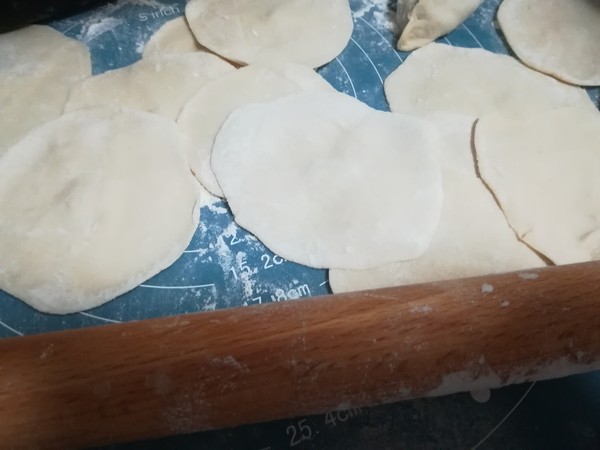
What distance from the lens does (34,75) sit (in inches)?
46.2

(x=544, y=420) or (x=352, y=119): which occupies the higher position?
(x=352, y=119)

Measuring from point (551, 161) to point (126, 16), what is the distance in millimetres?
949

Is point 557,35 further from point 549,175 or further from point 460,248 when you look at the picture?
point 460,248

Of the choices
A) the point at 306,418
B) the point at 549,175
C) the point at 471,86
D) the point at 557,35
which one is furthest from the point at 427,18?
the point at 306,418

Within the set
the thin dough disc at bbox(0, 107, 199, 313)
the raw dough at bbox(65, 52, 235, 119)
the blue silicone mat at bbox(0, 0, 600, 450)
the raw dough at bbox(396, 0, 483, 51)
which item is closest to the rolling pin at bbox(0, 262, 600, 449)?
the blue silicone mat at bbox(0, 0, 600, 450)

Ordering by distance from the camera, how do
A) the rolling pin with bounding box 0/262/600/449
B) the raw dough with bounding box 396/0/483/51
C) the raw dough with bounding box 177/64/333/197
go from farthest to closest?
1. the raw dough with bounding box 396/0/483/51
2. the raw dough with bounding box 177/64/333/197
3. the rolling pin with bounding box 0/262/600/449

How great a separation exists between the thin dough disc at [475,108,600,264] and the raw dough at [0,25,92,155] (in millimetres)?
814

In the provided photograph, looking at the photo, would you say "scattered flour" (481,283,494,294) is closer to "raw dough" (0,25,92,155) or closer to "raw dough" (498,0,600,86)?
"raw dough" (498,0,600,86)

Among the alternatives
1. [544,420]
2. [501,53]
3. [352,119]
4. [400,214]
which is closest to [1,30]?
[352,119]

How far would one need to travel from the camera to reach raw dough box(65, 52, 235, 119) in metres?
1.15

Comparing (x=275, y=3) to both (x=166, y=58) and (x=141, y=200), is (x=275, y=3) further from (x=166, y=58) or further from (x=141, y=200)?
(x=141, y=200)

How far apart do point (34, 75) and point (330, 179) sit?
64cm

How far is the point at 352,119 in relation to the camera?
3.61 ft

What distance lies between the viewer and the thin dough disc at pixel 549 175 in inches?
38.7
